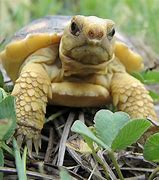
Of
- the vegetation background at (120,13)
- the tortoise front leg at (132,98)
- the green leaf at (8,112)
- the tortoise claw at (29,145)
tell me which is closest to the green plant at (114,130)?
the green leaf at (8,112)

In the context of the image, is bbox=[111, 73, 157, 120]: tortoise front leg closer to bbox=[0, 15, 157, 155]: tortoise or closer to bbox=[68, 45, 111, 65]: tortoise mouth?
bbox=[0, 15, 157, 155]: tortoise

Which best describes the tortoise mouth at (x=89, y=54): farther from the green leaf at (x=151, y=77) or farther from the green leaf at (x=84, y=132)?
the green leaf at (x=84, y=132)

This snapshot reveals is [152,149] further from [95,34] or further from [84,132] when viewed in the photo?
[95,34]

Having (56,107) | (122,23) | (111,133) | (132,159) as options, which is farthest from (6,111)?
(122,23)

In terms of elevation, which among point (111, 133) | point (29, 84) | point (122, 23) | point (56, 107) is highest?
point (111, 133)

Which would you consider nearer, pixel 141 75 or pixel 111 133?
pixel 111 133

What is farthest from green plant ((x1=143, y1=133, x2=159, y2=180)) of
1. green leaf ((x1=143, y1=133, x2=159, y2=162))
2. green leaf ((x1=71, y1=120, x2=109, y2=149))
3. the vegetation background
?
the vegetation background

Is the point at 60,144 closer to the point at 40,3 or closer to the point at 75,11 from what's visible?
the point at 40,3
